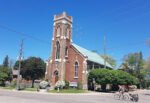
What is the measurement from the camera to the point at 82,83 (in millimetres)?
51375

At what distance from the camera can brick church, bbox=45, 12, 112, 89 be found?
52.7 m

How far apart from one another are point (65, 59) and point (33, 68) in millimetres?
15169

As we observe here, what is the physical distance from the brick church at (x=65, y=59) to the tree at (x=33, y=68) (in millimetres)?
10425

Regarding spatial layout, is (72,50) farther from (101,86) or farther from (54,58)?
(101,86)

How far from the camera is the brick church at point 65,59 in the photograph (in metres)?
52.7

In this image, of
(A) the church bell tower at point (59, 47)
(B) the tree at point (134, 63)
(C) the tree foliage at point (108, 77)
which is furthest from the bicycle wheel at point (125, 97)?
(B) the tree at point (134, 63)

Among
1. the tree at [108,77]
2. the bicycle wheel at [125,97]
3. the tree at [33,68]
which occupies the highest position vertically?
the tree at [33,68]

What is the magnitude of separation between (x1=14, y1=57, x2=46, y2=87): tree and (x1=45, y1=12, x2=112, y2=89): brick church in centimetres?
1042

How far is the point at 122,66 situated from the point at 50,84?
43404mm

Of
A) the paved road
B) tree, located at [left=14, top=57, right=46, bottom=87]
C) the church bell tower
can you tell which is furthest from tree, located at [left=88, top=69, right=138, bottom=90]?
tree, located at [left=14, top=57, right=46, bottom=87]

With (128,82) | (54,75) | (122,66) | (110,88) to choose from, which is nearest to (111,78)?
(128,82)

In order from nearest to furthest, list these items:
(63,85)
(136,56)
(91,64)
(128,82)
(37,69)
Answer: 1. (63,85)
2. (128,82)
3. (91,64)
4. (37,69)
5. (136,56)

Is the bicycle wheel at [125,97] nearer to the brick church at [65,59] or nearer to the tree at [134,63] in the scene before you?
the brick church at [65,59]

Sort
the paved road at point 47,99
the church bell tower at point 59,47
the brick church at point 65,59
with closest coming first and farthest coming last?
the paved road at point 47,99
the brick church at point 65,59
the church bell tower at point 59,47
